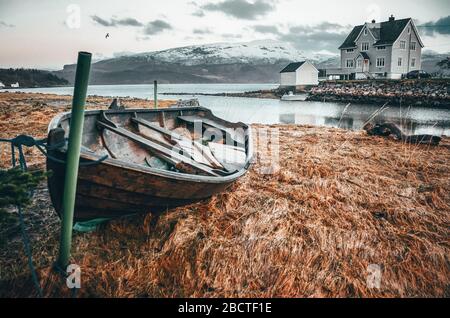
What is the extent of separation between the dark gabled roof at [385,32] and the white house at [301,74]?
8239 mm

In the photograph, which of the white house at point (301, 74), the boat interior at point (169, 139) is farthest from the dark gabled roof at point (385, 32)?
the boat interior at point (169, 139)

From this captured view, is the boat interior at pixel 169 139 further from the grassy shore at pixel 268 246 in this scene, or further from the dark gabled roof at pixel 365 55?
the dark gabled roof at pixel 365 55

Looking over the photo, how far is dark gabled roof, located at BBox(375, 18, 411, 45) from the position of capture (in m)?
46.4

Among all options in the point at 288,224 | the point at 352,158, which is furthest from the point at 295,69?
the point at 288,224

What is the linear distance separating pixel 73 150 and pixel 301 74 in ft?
200

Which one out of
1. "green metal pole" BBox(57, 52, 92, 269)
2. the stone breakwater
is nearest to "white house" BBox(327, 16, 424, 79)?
the stone breakwater

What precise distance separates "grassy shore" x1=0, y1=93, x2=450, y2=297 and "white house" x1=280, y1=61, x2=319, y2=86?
56.7 metres

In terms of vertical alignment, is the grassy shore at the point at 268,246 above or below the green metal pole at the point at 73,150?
below

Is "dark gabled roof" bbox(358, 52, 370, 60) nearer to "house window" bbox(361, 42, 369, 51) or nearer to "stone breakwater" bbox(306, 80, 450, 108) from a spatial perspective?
"house window" bbox(361, 42, 369, 51)

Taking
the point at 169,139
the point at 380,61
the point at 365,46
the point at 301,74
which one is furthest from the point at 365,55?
the point at 169,139

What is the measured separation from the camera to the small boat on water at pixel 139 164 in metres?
3.21

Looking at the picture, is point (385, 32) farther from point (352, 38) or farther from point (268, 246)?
point (268, 246)

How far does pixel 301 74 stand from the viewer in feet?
194
